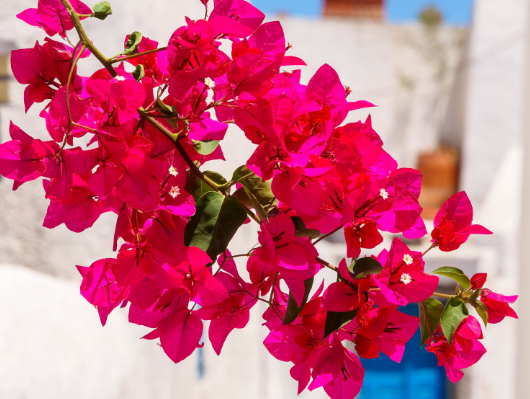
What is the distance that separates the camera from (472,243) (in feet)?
12.1

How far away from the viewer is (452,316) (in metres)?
0.40

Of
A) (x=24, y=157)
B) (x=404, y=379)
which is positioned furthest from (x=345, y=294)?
(x=404, y=379)

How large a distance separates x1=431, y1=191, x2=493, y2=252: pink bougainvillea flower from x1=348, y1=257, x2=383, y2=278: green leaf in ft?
0.28

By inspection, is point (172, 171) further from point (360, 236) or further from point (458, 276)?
point (458, 276)

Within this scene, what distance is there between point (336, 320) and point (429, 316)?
3.2 inches

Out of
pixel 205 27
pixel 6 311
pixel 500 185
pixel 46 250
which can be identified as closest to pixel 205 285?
pixel 205 27

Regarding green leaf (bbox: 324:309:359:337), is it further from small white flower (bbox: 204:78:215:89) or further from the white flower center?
small white flower (bbox: 204:78:215:89)

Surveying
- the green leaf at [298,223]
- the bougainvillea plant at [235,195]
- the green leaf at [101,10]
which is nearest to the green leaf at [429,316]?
the bougainvillea plant at [235,195]

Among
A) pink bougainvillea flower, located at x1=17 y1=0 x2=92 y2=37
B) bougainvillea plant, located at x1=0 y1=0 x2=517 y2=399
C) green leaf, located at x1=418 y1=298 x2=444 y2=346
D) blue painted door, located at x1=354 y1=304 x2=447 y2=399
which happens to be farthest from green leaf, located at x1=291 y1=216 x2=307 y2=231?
blue painted door, located at x1=354 y1=304 x2=447 y2=399

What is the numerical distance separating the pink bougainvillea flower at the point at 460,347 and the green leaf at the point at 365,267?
0.29 ft

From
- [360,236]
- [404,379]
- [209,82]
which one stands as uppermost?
[209,82]

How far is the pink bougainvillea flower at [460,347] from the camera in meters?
0.41

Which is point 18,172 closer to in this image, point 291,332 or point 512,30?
point 291,332

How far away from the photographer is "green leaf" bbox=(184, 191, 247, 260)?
14.5 inches
